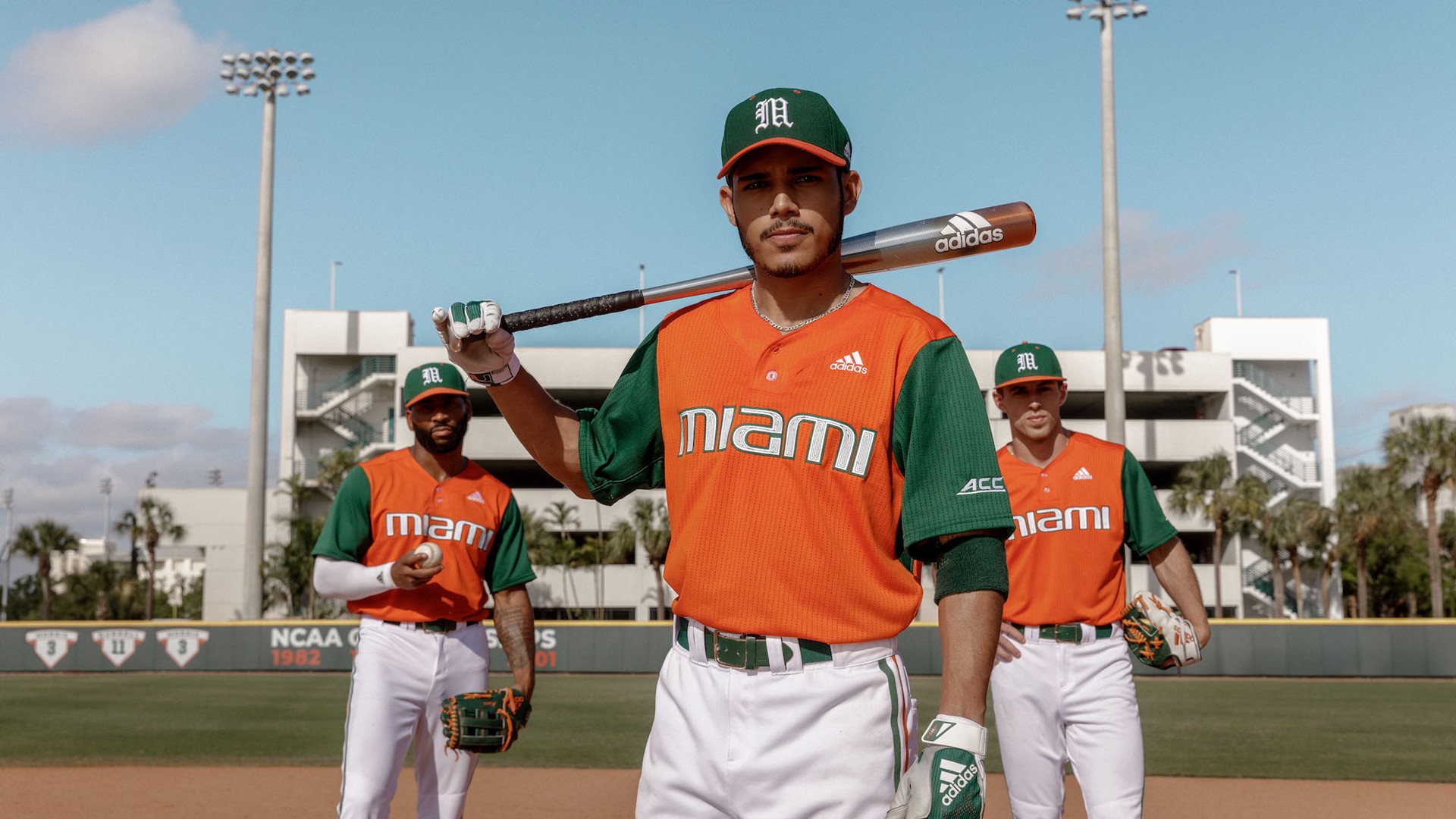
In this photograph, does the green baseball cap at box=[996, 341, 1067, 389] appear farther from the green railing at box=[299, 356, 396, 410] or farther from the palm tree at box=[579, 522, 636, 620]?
the green railing at box=[299, 356, 396, 410]

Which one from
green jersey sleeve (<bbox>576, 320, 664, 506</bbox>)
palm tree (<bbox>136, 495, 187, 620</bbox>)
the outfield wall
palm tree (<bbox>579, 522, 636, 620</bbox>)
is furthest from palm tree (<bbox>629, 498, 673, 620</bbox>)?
green jersey sleeve (<bbox>576, 320, 664, 506</bbox>)

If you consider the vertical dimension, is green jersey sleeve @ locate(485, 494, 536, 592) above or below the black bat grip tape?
below

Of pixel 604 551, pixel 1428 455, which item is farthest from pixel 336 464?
pixel 1428 455

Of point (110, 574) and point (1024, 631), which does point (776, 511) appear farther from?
point (110, 574)

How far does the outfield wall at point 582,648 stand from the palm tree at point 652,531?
21539mm

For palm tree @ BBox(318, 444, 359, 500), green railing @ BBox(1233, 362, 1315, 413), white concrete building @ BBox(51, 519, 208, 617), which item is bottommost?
white concrete building @ BBox(51, 519, 208, 617)

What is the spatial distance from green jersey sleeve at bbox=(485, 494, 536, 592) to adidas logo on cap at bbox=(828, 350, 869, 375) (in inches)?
133

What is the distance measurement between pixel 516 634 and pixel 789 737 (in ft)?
11.0

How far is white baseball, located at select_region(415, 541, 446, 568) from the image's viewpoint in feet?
17.0

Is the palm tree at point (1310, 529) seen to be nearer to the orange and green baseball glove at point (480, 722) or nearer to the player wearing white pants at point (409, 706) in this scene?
the player wearing white pants at point (409, 706)

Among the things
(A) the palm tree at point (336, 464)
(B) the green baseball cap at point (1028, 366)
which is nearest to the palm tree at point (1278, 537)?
(A) the palm tree at point (336, 464)

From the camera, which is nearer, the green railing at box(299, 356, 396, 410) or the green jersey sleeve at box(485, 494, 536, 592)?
the green jersey sleeve at box(485, 494, 536, 592)

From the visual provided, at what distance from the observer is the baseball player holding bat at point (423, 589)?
518cm

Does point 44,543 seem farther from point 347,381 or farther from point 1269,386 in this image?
point 1269,386
